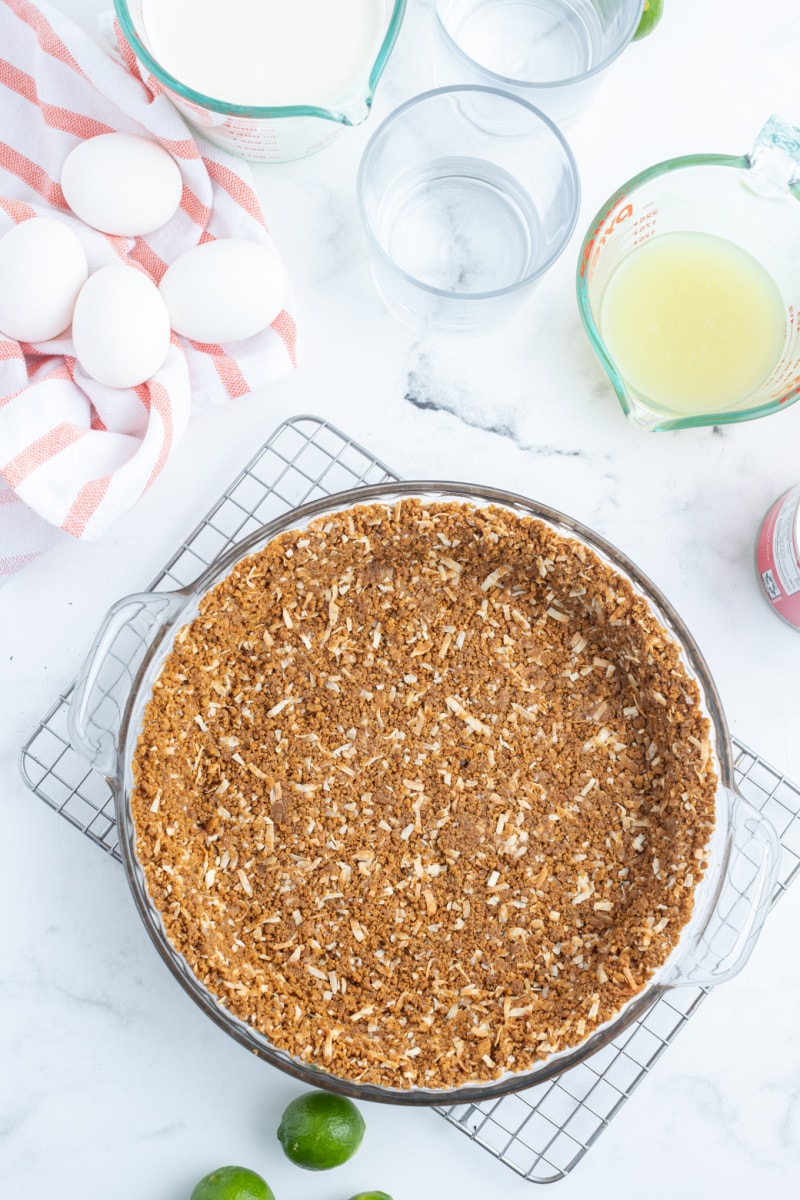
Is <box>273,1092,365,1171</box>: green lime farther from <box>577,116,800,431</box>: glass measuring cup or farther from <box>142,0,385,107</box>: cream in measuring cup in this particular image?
<box>142,0,385,107</box>: cream in measuring cup

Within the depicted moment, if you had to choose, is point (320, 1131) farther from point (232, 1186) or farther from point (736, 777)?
point (736, 777)

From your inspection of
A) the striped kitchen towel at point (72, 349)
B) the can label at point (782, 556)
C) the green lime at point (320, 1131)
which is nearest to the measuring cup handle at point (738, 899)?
the can label at point (782, 556)

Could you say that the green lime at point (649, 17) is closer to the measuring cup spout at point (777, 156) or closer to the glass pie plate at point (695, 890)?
the measuring cup spout at point (777, 156)

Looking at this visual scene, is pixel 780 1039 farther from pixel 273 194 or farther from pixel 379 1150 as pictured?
pixel 273 194

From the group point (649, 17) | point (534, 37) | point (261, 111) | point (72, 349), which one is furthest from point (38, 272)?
point (649, 17)

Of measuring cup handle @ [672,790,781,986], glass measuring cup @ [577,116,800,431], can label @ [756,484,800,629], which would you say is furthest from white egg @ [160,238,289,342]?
measuring cup handle @ [672,790,781,986]

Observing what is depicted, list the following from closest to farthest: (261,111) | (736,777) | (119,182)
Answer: (261,111)
(119,182)
(736,777)
